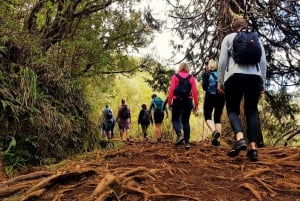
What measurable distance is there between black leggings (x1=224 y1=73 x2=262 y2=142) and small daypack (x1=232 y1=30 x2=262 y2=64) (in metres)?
0.21

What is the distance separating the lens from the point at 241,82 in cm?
535

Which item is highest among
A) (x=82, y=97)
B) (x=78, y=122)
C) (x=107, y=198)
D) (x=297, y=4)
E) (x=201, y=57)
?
(x=297, y=4)

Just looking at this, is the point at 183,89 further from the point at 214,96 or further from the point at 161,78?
the point at 161,78

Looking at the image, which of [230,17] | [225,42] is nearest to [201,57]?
[230,17]

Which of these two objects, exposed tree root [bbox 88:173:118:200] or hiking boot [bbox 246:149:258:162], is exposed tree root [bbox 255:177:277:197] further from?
exposed tree root [bbox 88:173:118:200]

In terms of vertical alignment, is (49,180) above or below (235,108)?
below

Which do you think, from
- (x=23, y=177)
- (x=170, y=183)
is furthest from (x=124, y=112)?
(x=170, y=183)

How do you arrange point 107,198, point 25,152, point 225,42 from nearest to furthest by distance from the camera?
point 107,198 → point 225,42 → point 25,152

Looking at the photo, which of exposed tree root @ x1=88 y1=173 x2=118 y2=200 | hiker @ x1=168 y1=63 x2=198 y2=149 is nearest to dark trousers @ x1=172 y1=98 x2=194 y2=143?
hiker @ x1=168 y1=63 x2=198 y2=149

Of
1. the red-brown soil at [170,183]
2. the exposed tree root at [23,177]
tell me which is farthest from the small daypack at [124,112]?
the exposed tree root at [23,177]

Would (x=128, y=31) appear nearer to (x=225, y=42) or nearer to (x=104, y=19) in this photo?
(x=104, y=19)

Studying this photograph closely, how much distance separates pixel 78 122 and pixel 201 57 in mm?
5176

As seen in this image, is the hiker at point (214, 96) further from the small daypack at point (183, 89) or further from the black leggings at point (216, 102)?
the small daypack at point (183, 89)

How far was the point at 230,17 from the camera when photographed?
10.4 m
